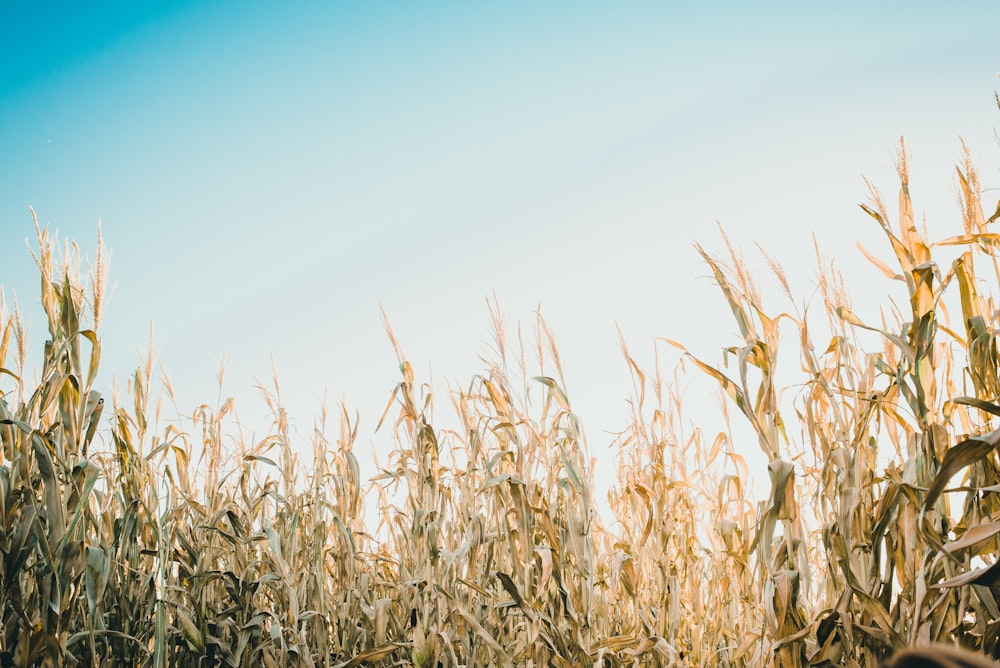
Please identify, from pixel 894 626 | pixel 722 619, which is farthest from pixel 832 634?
pixel 722 619

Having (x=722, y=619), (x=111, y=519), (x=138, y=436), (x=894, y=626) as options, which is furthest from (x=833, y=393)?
(x=111, y=519)

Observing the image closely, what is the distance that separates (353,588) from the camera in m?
2.60

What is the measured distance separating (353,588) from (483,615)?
1.87 ft

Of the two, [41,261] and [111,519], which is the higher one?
[41,261]

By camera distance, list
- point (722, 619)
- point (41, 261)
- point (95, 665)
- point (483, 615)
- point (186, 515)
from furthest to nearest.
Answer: point (186, 515) → point (722, 619) → point (483, 615) → point (41, 261) → point (95, 665)

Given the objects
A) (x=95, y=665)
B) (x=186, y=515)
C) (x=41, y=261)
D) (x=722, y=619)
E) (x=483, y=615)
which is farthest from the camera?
(x=186, y=515)

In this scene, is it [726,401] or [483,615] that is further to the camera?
[726,401]

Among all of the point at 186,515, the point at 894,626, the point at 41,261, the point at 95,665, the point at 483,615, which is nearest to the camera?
the point at 894,626

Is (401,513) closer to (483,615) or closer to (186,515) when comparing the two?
(483,615)

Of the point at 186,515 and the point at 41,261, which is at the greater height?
the point at 41,261

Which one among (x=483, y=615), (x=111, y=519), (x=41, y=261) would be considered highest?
(x=41, y=261)

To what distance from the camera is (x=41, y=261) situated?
2.22 m

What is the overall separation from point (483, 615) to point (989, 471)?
167cm

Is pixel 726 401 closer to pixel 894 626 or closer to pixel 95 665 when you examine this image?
pixel 894 626
